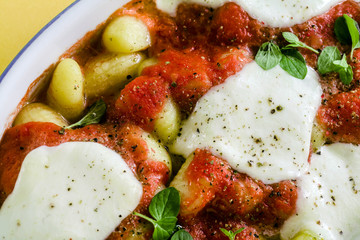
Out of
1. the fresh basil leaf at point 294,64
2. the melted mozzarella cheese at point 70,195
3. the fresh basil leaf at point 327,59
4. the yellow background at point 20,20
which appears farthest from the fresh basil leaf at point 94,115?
the fresh basil leaf at point 327,59

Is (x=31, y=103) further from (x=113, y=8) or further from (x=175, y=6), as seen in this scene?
(x=175, y=6)

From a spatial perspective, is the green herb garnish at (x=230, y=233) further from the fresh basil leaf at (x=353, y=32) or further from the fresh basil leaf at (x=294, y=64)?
the fresh basil leaf at (x=353, y=32)

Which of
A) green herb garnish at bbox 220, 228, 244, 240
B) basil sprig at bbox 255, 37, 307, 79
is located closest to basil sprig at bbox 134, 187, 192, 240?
green herb garnish at bbox 220, 228, 244, 240

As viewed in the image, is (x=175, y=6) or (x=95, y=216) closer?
(x=95, y=216)

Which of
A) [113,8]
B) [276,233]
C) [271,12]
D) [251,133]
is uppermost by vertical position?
[113,8]

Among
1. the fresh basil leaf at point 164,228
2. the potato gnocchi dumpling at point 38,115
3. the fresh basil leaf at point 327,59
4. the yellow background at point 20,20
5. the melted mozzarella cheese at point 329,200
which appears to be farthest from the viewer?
the yellow background at point 20,20

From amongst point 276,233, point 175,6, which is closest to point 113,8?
point 175,6

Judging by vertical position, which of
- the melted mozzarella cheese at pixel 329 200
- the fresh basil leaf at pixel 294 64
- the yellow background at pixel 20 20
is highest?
the yellow background at pixel 20 20
